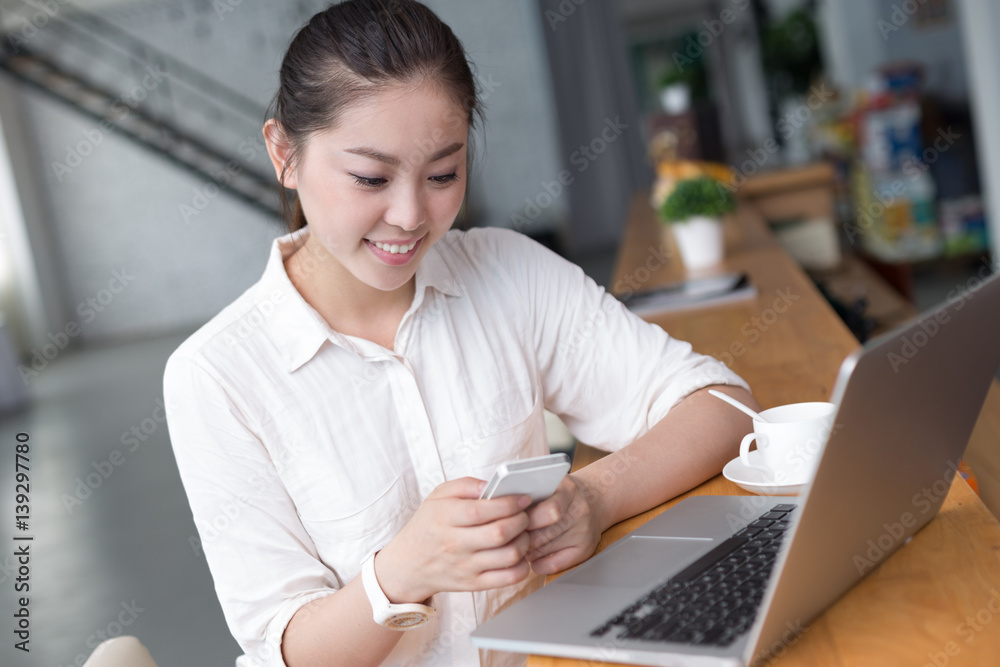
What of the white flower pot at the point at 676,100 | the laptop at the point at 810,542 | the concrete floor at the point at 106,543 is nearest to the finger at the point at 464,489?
the laptop at the point at 810,542

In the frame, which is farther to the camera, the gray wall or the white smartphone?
the gray wall

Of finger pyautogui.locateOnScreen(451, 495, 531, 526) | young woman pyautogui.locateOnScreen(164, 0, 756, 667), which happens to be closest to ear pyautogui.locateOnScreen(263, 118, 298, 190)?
young woman pyautogui.locateOnScreen(164, 0, 756, 667)

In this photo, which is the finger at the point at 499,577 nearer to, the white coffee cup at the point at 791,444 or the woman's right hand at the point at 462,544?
the woman's right hand at the point at 462,544

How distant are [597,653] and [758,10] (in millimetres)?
12229

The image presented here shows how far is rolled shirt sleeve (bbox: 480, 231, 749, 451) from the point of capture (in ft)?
4.32

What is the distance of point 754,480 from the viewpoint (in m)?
1.05

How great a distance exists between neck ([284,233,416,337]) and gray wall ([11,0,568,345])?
809cm

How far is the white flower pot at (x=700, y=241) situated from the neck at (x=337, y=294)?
5.63ft

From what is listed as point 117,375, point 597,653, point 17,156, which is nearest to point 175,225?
point 17,156

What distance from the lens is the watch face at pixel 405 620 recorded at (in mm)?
904

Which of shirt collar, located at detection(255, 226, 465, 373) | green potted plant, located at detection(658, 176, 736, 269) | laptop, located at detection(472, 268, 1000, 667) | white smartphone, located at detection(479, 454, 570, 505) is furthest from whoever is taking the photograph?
green potted plant, located at detection(658, 176, 736, 269)

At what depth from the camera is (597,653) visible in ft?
2.37

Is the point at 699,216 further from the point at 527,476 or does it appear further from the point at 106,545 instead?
the point at 106,545

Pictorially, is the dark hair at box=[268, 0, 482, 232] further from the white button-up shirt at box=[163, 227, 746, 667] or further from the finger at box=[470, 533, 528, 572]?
the finger at box=[470, 533, 528, 572]
